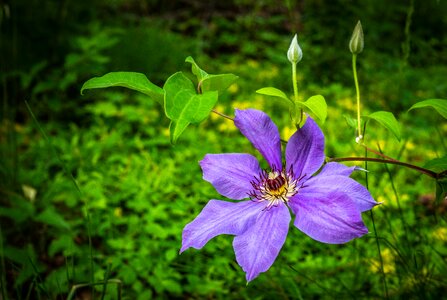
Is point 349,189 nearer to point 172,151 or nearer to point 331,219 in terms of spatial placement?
point 331,219

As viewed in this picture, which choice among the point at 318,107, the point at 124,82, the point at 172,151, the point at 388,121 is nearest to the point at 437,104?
the point at 388,121

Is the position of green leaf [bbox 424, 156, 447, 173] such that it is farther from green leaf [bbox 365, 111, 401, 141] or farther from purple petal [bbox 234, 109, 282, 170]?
purple petal [bbox 234, 109, 282, 170]

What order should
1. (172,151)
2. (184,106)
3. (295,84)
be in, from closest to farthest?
(184,106) < (295,84) < (172,151)

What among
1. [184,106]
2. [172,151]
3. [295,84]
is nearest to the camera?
[184,106]

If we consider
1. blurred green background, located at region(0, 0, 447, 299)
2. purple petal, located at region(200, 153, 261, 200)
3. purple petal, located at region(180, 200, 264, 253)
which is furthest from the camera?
blurred green background, located at region(0, 0, 447, 299)

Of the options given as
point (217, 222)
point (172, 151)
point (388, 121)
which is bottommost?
point (172, 151)

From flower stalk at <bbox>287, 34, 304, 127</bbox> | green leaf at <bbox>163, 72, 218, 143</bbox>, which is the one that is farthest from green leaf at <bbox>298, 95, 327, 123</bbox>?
green leaf at <bbox>163, 72, 218, 143</bbox>

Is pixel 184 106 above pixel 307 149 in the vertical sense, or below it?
above
